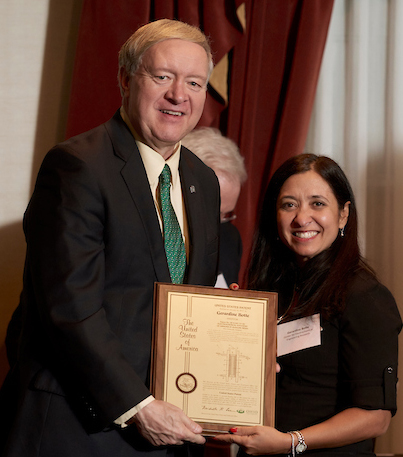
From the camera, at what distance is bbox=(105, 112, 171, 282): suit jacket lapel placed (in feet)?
5.65

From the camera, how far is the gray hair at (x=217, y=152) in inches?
118

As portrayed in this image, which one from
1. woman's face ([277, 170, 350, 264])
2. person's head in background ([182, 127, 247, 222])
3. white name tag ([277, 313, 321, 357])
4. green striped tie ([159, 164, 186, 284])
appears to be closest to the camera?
green striped tie ([159, 164, 186, 284])

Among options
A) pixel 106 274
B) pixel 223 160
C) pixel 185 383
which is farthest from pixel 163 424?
pixel 223 160

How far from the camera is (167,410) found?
1620 millimetres

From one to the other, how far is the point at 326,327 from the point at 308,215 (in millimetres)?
389

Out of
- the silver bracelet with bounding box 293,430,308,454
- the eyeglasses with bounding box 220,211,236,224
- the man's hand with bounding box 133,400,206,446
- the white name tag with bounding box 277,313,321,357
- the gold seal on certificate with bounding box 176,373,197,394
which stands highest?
the eyeglasses with bounding box 220,211,236,224

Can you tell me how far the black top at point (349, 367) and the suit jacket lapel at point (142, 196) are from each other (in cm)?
57

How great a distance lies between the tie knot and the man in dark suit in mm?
26

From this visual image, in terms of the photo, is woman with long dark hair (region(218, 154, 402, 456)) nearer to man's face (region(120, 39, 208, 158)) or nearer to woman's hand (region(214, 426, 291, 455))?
woman's hand (region(214, 426, 291, 455))

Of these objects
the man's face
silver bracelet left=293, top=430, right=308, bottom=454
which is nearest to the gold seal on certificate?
silver bracelet left=293, top=430, right=308, bottom=454

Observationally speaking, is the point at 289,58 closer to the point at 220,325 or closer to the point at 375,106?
the point at 375,106

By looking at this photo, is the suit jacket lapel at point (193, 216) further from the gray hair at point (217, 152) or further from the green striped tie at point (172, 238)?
the gray hair at point (217, 152)

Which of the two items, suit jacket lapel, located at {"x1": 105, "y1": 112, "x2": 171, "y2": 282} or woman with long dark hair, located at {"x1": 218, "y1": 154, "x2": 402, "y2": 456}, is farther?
woman with long dark hair, located at {"x1": 218, "y1": 154, "x2": 402, "y2": 456}

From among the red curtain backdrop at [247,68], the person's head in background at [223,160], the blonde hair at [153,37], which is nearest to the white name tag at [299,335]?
the blonde hair at [153,37]
